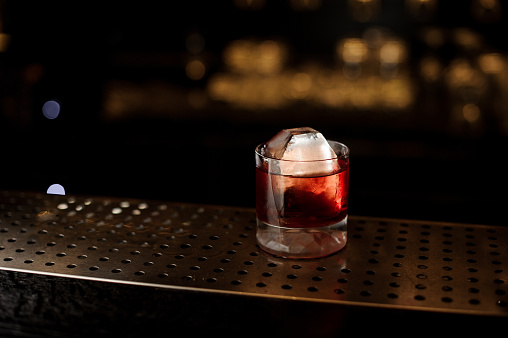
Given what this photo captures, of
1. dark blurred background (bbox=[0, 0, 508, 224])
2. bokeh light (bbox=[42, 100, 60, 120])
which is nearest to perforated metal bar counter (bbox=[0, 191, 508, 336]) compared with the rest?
dark blurred background (bbox=[0, 0, 508, 224])

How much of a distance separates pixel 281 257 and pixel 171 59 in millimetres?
3224

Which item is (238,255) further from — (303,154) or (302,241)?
(303,154)

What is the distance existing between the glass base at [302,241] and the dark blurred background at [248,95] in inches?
78.1

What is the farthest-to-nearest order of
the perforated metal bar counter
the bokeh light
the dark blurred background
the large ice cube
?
the bokeh light
the dark blurred background
the large ice cube
the perforated metal bar counter

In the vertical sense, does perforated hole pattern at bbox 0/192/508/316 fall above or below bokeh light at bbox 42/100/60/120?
above

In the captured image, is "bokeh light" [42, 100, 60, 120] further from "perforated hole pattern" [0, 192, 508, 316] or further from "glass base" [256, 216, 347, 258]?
"glass base" [256, 216, 347, 258]

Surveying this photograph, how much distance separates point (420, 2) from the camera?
3.90 m

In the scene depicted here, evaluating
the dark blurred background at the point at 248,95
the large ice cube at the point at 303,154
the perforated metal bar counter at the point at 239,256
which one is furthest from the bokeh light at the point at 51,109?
the large ice cube at the point at 303,154

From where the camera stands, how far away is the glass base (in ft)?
4.71

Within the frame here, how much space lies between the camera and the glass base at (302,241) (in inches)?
56.5

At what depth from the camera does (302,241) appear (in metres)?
1.44

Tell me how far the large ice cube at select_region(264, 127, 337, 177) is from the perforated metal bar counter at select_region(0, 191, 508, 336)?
0.21m

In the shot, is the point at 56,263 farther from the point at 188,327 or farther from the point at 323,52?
the point at 323,52

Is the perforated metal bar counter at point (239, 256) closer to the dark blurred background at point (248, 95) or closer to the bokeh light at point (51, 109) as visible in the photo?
the dark blurred background at point (248, 95)
